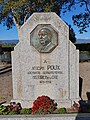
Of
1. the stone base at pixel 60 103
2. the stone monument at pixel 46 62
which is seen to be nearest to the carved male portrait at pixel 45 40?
the stone monument at pixel 46 62

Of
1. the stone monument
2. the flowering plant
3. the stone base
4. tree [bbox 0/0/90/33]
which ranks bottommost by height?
the stone base

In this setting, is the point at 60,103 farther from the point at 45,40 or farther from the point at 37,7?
the point at 37,7

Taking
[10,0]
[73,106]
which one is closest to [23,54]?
[73,106]

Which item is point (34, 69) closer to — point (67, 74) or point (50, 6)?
point (67, 74)

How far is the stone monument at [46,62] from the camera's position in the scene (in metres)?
7.09

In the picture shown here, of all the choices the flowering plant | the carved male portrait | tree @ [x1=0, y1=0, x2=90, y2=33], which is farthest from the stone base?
tree @ [x1=0, y1=0, x2=90, y2=33]

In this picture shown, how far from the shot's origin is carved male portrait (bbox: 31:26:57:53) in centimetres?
707

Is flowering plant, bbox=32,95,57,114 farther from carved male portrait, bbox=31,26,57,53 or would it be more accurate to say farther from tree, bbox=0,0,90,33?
tree, bbox=0,0,90,33

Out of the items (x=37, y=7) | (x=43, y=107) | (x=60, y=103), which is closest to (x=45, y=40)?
(x=60, y=103)

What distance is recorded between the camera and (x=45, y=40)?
23.2ft

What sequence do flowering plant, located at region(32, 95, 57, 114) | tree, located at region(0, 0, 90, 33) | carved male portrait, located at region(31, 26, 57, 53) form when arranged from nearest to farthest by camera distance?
flowering plant, located at region(32, 95, 57, 114) < carved male portrait, located at region(31, 26, 57, 53) < tree, located at region(0, 0, 90, 33)

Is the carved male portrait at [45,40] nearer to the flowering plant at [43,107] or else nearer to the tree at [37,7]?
the flowering plant at [43,107]

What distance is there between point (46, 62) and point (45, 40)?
638 mm

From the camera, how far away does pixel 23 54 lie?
7203 mm
